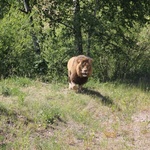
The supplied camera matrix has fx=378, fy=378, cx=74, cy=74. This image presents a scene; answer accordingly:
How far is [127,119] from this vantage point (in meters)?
9.12

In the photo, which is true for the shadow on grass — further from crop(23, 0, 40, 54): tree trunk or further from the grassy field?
crop(23, 0, 40, 54): tree trunk

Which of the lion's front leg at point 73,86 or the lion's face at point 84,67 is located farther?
the lion's front leg at point 73,86

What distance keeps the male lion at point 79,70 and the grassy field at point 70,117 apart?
0.26 m

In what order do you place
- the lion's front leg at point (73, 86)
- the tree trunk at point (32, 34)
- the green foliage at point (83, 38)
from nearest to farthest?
the lion's front leg at point (73, 86) → the green foliage at point (83, 38) → the tree trunk at point (32, 34)

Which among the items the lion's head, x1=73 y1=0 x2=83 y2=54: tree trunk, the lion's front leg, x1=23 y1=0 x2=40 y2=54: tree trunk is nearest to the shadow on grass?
the lion's front leg

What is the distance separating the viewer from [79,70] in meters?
9.80

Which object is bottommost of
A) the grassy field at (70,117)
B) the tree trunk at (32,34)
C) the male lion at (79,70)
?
the grassy field at (70,117)

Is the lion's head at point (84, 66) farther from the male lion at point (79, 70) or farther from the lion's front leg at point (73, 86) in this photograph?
the lion's front leg at point (73, 86)

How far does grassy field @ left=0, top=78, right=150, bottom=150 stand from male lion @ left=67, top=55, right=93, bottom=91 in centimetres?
26

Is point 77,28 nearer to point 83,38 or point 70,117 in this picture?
point 83,38

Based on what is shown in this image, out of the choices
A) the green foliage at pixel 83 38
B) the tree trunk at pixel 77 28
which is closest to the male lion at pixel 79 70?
the green foliage at pixel 83 38

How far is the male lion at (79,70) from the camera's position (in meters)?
9.73

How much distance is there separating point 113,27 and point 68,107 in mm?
4396

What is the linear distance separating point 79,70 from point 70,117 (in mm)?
1629
